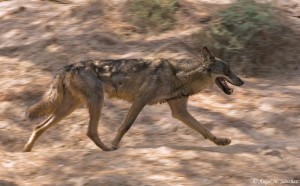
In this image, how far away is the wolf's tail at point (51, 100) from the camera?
801cm

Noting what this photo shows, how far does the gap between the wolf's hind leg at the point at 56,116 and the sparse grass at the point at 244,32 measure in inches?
172

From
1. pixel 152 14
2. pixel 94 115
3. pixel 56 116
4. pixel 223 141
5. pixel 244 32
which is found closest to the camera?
pixel 94 115

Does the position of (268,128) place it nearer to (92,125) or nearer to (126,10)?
(92,125)

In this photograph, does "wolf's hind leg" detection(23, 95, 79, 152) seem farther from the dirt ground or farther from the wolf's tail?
the dirt ground

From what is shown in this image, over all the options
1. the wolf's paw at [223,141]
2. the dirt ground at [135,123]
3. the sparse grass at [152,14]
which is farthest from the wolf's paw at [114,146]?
the sparse grass at [152,14]

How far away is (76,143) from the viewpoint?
866cm

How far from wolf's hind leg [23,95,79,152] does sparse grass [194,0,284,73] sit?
4.37 m

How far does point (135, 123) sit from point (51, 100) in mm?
1630

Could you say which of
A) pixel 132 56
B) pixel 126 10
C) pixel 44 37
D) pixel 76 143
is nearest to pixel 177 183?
pixel 76 143

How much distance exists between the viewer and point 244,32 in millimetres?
11758

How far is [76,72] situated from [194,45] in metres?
4.50

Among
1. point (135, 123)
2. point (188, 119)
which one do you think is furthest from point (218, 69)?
point (135, 123)

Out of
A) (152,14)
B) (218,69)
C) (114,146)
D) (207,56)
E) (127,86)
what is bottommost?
(152,14)

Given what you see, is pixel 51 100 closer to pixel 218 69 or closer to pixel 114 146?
pixel 114 146
